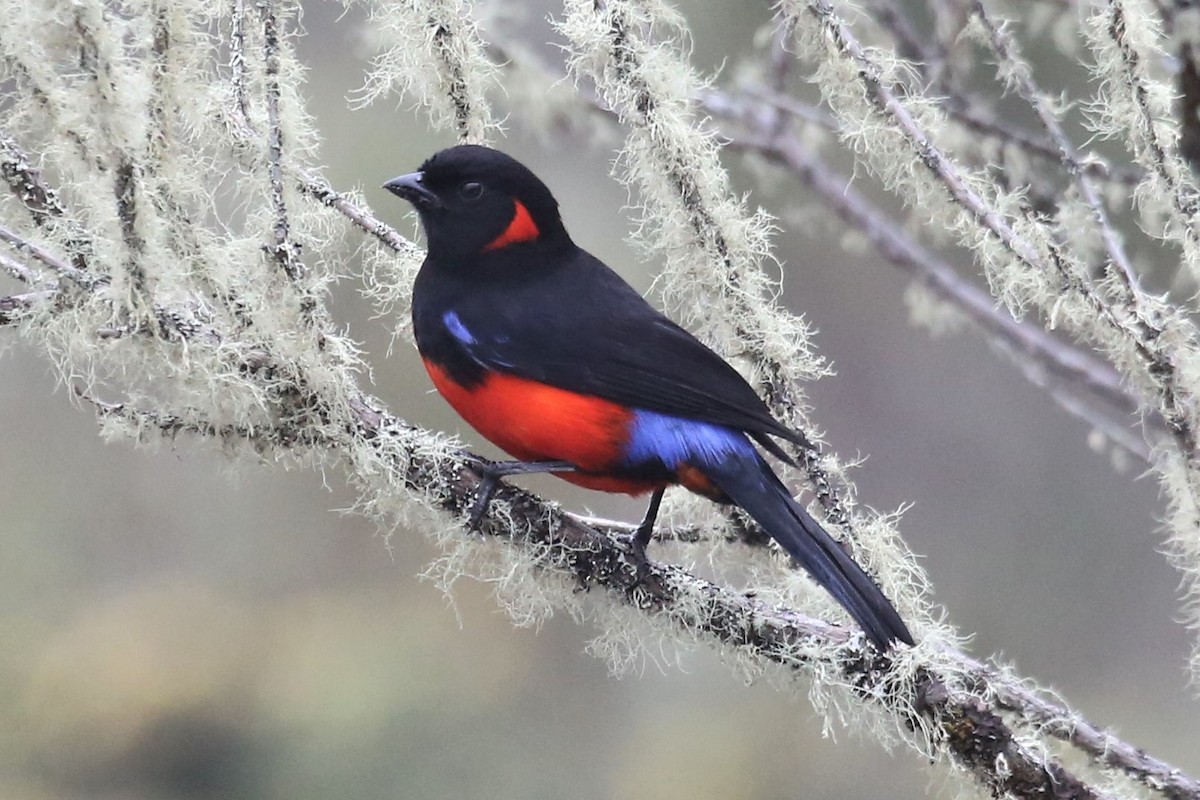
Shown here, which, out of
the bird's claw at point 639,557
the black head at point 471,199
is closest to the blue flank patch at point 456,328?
the black head at point 471,199

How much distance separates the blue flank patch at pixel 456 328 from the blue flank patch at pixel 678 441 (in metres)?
0.27

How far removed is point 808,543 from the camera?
1562 mm

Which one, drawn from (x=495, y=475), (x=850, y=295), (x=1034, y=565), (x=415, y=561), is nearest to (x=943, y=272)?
(x=495, y=475)

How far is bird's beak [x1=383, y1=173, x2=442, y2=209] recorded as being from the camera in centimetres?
199

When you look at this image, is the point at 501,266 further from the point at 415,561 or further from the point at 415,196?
the point at 415,561

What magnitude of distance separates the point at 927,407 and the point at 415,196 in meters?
2.36

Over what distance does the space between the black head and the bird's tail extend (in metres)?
0.55

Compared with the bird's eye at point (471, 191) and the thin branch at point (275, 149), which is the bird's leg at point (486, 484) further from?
the bird's eye at point (471, 191)

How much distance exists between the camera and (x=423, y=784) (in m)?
3.78

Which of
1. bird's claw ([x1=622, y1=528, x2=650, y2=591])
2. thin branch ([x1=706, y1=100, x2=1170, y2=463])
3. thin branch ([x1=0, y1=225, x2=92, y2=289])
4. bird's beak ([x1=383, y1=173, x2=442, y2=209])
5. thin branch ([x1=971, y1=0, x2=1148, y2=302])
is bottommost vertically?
thin branch ([x1=0, y1=225, x2=92, y2=289])

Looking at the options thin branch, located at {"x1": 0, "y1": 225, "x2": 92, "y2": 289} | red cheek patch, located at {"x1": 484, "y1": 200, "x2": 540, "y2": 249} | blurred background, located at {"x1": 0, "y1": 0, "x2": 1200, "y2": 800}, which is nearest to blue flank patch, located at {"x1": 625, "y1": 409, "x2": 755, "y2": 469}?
red cheek patch, located at {"x1": 484, "y1": 200, "x2": 540, "y2": 249}

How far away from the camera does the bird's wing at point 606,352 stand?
1700mm

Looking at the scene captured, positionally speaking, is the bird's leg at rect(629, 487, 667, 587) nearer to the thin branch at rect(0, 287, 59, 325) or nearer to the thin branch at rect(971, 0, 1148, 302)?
the thin branch at rect(971, 0, 1148, 302)

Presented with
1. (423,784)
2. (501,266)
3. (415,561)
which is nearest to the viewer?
(501,266)
